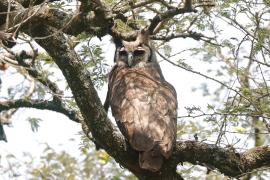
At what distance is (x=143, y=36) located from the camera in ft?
19.9

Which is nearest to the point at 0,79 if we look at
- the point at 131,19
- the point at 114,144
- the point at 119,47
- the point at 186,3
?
the point at 119,47

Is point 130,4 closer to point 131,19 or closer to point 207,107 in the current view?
point 131,19

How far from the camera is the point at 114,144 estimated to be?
4969mm

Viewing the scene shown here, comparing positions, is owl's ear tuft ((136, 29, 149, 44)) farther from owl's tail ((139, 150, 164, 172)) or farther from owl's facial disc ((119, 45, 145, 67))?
owl's tail ((139, 150, 164, 172))

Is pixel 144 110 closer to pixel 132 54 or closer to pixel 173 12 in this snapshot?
pixel 173 12

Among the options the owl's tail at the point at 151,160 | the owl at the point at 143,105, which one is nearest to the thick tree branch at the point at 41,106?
the owl at the point at 143,105

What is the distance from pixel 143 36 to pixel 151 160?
1.67 m

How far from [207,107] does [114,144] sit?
1053 millimetres

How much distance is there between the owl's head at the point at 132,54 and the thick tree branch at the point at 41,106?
2.89 feet

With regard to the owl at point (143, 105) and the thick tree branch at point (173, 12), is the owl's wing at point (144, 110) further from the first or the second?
the thick tree branch at point (173, 12)

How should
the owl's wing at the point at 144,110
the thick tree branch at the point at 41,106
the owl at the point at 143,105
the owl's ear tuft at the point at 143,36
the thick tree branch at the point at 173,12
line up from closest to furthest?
the thick tree branch at the point at 173,12, the owl at the point at 143,105, the owl's wing at the point at 144,110, the owl's ear tuft at the point at 143,36, the thick tree branch at the point at 41,106

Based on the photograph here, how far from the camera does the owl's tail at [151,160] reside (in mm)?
4777

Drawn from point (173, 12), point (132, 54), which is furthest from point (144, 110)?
point (132, 54)

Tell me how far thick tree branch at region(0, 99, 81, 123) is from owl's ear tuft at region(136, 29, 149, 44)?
1.06 m
